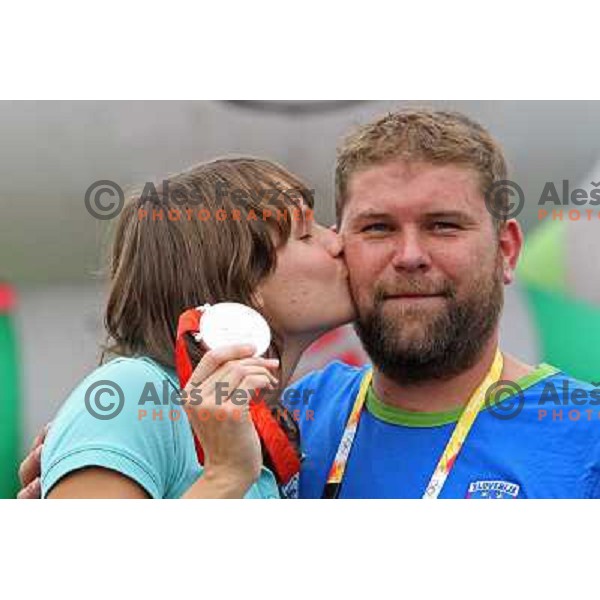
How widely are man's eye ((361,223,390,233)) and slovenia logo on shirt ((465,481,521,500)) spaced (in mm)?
594

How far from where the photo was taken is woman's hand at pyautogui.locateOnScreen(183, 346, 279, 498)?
1.66m

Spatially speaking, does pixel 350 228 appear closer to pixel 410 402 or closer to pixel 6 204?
pixel 410 402

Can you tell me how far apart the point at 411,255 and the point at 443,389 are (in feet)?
1.20

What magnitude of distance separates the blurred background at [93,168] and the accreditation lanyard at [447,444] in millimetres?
365

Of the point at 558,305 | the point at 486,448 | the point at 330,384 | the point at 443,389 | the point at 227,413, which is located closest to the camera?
the point at 227,413

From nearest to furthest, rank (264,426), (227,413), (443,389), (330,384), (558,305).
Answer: (227,413) < (264,426) < (443,389) < (330,384) < (558,305)

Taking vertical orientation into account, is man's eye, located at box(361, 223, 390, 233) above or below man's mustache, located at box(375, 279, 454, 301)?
above

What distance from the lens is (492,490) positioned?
2059 mm

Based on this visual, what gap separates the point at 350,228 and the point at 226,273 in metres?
0.35

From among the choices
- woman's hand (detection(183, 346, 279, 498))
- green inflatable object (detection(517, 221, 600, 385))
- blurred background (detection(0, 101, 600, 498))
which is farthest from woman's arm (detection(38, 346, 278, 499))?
green inflatable object (detection(517, 221, 600, 385))

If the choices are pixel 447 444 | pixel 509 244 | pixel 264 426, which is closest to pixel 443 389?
pixel 447 444

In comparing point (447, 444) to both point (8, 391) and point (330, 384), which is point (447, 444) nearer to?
point (330, 384)

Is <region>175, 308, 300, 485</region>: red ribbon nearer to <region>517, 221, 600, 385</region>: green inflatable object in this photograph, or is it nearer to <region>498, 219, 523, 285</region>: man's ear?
<region>498, 219, 523, 285</region>: man's ear

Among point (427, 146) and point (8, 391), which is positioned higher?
point (427, 146)
